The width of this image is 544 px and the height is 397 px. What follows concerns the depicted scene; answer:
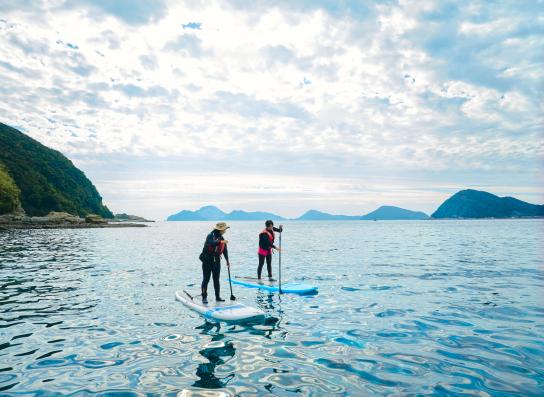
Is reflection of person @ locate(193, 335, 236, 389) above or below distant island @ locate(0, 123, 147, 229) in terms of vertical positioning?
below

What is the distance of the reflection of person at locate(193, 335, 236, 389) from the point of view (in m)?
6.61

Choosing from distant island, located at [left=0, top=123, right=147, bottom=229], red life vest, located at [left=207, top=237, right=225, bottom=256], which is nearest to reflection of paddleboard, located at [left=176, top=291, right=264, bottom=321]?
red life vest, located at [left=207, top=237, right=225, bottom=256]

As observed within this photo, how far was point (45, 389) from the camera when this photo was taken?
21.0ft

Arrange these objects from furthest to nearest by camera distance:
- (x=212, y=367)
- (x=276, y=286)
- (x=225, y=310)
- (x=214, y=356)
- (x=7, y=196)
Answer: (x=7, y=196) < (x=276, y=286) < (x=225, y=310) < (x=214, y=356) < (x=212, y=367)

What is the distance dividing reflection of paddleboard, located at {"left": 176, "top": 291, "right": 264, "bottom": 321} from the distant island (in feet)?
287

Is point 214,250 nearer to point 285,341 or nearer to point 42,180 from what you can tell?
point 285,341

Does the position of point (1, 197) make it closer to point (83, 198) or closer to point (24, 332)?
point (83, 198)

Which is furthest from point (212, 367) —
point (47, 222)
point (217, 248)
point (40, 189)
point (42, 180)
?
point (42, 180)

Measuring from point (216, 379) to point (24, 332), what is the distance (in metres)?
6.61

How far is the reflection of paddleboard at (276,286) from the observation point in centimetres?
1545

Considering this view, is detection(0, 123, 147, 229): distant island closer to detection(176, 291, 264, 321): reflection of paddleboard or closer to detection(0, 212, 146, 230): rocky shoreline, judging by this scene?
detection(0, 212, 146, 230): rocky shoreline

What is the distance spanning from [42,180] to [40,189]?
257 inches

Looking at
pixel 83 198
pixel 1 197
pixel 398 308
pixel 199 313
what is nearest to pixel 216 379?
pixel 199 313

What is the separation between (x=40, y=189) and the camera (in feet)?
389
